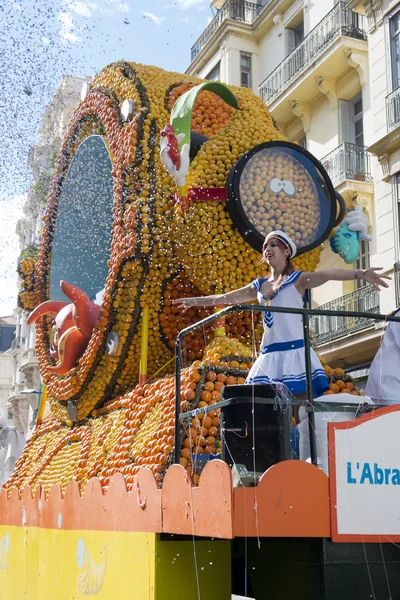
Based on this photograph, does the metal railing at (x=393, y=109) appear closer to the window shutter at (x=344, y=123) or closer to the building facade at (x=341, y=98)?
the building facade at (x=341, y=98)

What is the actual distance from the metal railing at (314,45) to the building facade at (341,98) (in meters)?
0.02

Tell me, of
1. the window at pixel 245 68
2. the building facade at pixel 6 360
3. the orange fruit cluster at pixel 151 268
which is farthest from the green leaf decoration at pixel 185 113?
the building facade at pixel 6 360

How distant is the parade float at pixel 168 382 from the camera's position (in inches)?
149

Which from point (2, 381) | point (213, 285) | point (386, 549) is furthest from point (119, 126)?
point (2, 381)

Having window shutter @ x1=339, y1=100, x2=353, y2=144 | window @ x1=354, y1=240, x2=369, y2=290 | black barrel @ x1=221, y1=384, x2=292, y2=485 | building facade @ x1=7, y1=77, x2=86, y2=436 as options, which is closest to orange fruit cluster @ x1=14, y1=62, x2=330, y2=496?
black barrel @ x1=221, y1=384, x2=292, y2=485

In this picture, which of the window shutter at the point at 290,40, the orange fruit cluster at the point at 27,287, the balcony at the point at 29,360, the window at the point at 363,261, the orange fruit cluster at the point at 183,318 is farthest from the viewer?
the balcony at the point at 29,360

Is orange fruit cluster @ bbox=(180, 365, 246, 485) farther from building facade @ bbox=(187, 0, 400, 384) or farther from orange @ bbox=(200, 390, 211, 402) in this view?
building facade @ bbox=(187, 0, 400, 384)

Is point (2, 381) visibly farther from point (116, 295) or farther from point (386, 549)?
point (386, 549)

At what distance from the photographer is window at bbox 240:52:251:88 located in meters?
20.6

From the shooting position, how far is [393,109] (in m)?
14.8

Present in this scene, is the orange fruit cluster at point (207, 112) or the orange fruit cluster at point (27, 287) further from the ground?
the orange fruit cluster at point (207, 112)

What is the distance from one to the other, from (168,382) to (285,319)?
5.64ft

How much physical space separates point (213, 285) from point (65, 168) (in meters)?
3.59

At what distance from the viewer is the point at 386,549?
3811mm
